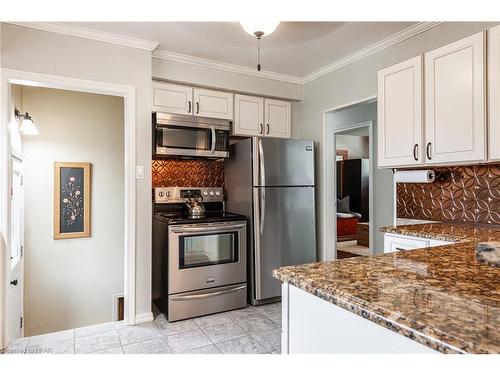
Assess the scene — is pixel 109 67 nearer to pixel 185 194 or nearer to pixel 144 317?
pixel 185 194

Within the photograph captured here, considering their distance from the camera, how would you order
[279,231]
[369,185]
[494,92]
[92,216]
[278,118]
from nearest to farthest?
1. [494,92]
2. [279,231]
3. [278,118]
4. [92,216]
5. [369,185]

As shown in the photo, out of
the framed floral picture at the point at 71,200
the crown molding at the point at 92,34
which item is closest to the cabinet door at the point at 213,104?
the crown molding at the point at 92,34

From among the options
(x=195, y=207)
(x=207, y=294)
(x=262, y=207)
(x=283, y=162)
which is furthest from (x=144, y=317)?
(x=283, y=162)

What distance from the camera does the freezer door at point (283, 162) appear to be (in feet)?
10.8

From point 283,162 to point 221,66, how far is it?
120 cm

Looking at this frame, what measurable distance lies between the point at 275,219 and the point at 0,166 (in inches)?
92.1

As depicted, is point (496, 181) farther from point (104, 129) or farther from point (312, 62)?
point (104, 129)

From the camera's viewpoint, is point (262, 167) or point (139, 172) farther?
point (262, 167)

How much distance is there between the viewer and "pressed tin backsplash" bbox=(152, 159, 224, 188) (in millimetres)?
3553

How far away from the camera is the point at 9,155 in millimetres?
2461

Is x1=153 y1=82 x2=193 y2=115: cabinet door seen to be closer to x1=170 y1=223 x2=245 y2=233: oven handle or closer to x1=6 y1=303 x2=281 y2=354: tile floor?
x1=170 y1=223 x2=245 y2=233: oven handle

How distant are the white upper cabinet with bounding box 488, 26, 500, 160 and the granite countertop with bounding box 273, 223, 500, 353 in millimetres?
1069

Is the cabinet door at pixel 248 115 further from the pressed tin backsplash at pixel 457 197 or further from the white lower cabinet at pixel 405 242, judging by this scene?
the white lower cabinet at pixel 405 242

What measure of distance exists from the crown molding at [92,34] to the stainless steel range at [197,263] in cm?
138
